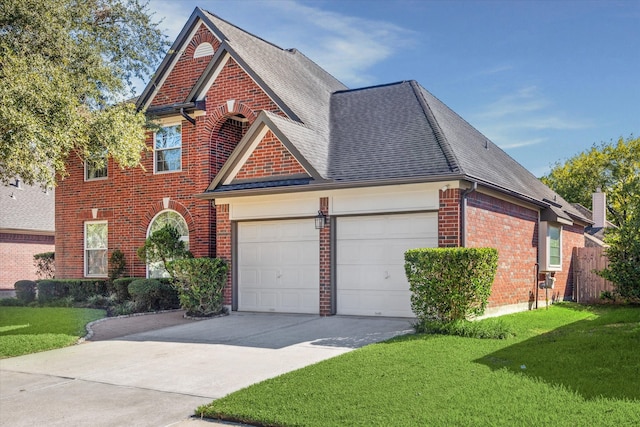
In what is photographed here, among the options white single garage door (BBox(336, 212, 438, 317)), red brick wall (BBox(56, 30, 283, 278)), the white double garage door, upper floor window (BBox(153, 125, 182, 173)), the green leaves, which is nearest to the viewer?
white single garage door (BBox(336, 212, 438, 317))

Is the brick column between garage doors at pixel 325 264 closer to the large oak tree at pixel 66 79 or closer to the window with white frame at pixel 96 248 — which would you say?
the large oak tree at pixel 66 79

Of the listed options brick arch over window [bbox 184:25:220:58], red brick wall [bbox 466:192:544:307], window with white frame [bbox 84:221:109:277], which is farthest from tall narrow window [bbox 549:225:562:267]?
window with white frame [bbox 84:221:109:277]

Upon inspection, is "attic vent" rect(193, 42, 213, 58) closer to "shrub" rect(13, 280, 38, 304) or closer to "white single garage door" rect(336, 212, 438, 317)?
"white single garage door" rect(336, 212, 438, 317)

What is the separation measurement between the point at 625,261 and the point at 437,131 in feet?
23.0

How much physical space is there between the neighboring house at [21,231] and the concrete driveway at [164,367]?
60.6ft

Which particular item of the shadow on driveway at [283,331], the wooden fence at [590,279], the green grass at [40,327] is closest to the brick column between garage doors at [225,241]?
the shadow on driveway at [283,331]

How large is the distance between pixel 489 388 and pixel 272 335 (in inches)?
224

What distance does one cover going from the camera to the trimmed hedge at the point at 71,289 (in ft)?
64.3

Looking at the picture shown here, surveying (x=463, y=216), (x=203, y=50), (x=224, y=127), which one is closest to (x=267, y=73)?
(x=224, y=127)

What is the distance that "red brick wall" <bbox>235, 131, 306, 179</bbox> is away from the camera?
579 inches

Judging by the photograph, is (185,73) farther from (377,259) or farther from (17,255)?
(17,255)

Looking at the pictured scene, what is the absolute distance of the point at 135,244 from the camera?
63.9ft

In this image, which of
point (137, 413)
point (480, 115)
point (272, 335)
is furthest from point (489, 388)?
point (480, 115)

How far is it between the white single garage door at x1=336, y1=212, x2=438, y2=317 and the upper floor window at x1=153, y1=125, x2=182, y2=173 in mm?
6974
